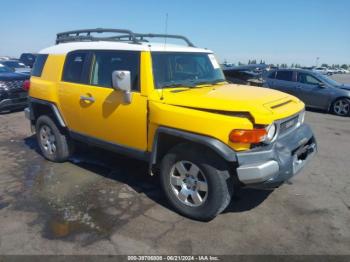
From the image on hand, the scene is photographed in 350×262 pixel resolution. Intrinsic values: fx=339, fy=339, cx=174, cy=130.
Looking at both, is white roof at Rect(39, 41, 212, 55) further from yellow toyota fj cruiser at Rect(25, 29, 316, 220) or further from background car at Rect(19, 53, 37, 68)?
background car at Rect(19, 53, 37, 68)

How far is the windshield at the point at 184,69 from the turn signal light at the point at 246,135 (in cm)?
121

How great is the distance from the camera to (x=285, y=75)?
1288 cm

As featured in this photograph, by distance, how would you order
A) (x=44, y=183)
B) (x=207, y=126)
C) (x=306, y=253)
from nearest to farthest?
(x=306, y=253) → (x=207, y=126) → (x=44, y=183)

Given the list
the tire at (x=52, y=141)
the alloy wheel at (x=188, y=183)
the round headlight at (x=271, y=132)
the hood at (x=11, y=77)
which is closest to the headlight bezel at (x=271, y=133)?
the round headlight at (x=271, y=132)

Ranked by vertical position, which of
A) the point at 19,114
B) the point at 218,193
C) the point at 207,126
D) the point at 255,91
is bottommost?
the point at 19,114

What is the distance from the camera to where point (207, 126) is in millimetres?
3551

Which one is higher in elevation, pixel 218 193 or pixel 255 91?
pixel 255 91

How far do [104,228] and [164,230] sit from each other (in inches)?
26.4

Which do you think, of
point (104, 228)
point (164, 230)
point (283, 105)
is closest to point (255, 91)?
point (283, 105)

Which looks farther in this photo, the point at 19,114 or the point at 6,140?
the point at 19,114

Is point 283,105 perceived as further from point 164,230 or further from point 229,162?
point 164,230

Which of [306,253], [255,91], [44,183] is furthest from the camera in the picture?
[44,183]

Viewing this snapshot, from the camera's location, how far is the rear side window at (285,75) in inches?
501

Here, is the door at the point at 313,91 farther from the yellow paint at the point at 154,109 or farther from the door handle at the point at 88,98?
the door handle at the point at 88,98
